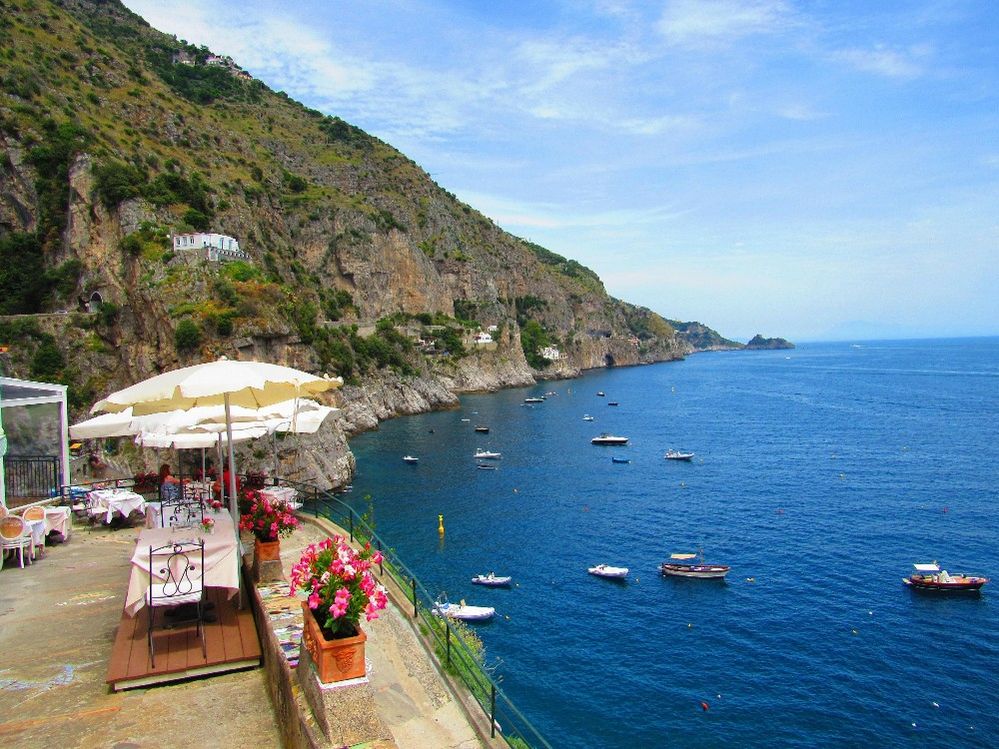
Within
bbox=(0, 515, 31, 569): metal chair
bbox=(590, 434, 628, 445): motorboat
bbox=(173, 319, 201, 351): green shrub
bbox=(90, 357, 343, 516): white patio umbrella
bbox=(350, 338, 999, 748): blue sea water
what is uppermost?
bbox=(173, 319, 201, 351): green shrub

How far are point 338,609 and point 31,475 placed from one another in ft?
45.5

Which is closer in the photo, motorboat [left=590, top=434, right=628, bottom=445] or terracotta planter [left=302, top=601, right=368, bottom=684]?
terracotta planter [left=302, top=601, right=368, bottom=684]

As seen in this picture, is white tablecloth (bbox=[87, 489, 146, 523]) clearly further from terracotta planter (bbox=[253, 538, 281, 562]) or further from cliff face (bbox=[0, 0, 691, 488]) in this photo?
cliff face (bbox=[0, 0, 691, 488])

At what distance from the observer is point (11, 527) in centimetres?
971

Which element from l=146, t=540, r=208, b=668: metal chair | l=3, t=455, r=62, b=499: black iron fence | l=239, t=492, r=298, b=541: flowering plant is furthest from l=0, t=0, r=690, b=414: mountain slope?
l=146, t=540, r=208, b=668: metal chair

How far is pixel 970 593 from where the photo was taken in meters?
25.5

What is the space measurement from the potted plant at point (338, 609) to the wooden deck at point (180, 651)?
74.7 inches

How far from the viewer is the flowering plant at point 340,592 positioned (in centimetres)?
468

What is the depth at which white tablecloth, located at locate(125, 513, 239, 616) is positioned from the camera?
20.1 ft

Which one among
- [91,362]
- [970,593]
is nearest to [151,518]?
[970,593]

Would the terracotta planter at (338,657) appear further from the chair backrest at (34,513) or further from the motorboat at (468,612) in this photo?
the motorboat at (468,612)

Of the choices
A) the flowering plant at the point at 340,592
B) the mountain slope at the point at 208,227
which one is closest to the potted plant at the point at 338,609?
the flowering plant at the point at 340,592

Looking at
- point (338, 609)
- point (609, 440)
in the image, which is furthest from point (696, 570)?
point (609, 440)

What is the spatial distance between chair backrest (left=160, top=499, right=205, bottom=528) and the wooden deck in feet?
3.98
